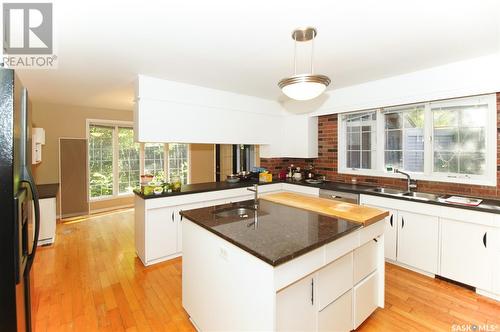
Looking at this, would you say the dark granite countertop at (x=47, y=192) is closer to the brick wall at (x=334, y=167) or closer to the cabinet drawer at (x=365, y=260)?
the brick wall at (x=334, y=167)

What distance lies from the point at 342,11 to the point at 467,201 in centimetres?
233

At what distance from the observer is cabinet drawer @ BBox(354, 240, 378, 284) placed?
5.93 ft

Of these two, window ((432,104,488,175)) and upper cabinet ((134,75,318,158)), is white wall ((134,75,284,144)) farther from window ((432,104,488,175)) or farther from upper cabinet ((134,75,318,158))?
window ((432,104,488,175))

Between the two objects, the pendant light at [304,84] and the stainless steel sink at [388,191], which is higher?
the pendant light at [304,84]

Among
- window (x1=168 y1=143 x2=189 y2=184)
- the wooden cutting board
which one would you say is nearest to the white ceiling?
the wooden cutting board

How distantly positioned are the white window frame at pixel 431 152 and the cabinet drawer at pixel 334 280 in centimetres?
213

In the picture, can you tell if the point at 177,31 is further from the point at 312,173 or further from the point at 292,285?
the point at 312,173

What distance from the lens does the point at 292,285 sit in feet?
4.53

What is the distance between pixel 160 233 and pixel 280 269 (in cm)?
217

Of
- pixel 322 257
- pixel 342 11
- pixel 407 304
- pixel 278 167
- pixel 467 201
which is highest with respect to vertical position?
pixel 342 11

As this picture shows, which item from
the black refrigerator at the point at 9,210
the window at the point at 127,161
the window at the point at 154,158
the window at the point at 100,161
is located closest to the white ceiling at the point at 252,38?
the black refrigerator at the point at 9,210

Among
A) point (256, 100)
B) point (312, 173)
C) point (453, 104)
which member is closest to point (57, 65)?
point (256, 100)

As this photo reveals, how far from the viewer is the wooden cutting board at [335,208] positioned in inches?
72.7

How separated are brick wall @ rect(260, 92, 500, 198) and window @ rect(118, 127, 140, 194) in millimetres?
3113
